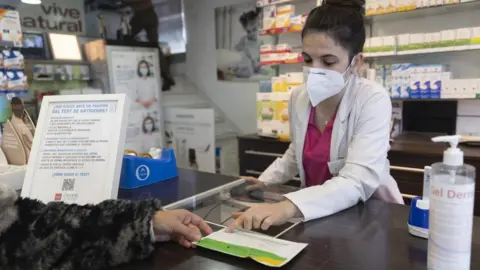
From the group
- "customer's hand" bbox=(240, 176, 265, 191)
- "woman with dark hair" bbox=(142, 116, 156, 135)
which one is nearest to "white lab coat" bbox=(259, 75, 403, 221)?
"customer's hand" bbox=(240, 176, 265, 191)

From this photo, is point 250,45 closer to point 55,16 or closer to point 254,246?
point 55,16

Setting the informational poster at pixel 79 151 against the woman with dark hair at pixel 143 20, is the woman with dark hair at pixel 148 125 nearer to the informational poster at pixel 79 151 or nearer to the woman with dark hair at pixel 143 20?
the woman with dark hair at pixel 143 20

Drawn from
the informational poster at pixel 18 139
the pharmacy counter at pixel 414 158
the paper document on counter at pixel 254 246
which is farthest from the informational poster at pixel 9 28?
the pharmacy counter at pixel 414 158

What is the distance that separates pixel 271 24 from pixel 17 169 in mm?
2530

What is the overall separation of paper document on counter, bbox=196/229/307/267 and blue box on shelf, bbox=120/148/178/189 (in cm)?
66

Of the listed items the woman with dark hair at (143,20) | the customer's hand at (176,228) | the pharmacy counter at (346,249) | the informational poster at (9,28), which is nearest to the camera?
the pharmacy counter at (346,249)

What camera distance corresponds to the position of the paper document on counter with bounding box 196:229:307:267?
2.90 ft

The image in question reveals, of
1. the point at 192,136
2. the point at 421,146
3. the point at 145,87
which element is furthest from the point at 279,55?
the point at 145,87

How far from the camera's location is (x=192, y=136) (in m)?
4.55

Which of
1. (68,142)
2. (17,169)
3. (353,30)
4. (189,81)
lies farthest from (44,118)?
(189,81)

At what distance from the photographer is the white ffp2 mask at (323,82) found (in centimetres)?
143

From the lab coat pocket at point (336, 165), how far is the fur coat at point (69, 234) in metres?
0.74

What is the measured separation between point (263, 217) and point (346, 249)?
23 cm

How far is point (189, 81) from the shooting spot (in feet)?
17.5
